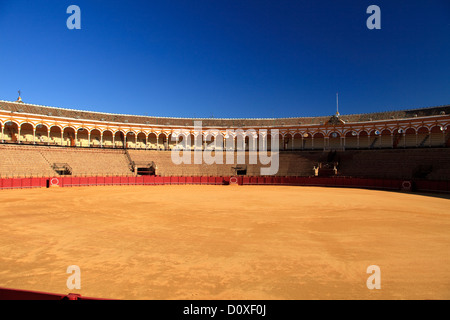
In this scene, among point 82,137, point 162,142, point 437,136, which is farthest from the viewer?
point 162,142

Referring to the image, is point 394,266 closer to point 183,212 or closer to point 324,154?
point 183,212

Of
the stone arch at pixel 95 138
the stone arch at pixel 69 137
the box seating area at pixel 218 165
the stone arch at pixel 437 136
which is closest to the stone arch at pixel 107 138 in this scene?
the stone arch at pixel 95 138

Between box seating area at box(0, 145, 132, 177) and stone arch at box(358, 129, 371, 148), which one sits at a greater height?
stone arch at box(358, 129, 371, 148)

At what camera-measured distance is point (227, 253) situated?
7.80 metres

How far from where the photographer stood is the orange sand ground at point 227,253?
5.59 metres

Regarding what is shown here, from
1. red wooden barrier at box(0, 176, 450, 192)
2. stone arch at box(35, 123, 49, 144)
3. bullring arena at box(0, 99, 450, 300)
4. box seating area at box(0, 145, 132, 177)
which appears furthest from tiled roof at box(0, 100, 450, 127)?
red wooden barrier at box(0, 176, 450, 192)

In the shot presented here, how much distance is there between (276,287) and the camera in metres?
5.66

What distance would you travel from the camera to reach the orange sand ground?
5.59m

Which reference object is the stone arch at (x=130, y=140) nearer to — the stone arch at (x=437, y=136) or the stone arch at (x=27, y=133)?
the stone arch at (x=27, y=133)

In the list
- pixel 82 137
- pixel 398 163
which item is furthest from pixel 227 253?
pixel 82 137

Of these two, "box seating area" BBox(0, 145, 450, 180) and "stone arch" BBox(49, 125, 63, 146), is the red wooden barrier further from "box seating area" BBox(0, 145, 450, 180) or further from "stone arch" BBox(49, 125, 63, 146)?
"stone arch" BBox(49, 125, 63, 146)

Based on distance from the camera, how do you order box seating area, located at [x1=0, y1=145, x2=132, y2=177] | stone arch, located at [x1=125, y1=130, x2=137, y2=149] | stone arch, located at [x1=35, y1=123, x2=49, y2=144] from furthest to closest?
1. stone arch, located at [x1=125, y1=130, x2=137, y2=149]
2. stone arch, located at [x1=35, y1=123, x2=49, y2=144]
3. box seating area, located at [x1=0, y1=145, x2=132, y2=177]

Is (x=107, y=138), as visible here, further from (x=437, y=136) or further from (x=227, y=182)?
(x=437, y=136)
